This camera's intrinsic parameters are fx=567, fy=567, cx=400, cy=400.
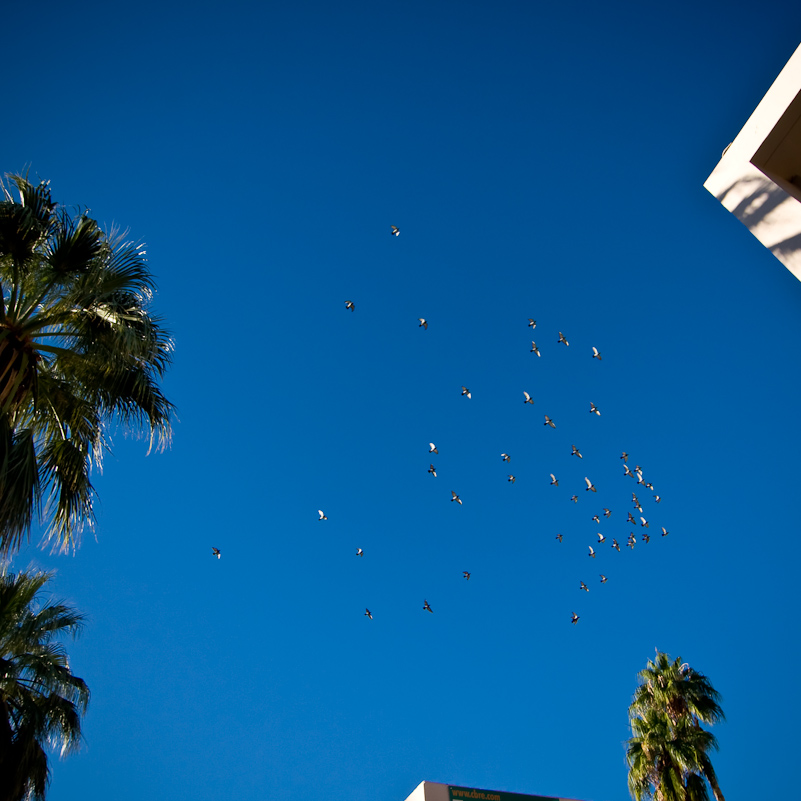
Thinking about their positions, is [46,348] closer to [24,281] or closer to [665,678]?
[24,281]

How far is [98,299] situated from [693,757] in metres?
20.2

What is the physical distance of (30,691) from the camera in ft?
34.9

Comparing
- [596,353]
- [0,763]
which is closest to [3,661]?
[0,763]

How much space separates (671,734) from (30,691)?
18.4 m

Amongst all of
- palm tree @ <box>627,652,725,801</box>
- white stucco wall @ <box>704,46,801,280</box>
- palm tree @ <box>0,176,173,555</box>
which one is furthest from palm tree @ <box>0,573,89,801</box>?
palm tree @ <box>627,652,725,801</box>

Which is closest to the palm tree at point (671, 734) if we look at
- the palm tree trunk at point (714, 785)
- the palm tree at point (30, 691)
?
the palm tree trunk at point (714, 785)

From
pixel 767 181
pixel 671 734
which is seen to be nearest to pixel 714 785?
pixel 671 734

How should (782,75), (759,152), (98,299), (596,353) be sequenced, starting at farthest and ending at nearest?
(596,353) → (98,299) → (759,152) → (782,75)

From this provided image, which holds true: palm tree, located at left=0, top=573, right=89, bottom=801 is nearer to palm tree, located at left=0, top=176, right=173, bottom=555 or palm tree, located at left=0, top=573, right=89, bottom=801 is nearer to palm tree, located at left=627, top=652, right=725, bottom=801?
palm tree, located at left=0, top=176, right=173, bottom=555

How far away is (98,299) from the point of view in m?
7.45

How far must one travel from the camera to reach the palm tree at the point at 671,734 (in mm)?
17328

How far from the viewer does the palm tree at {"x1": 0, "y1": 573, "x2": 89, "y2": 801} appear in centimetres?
963

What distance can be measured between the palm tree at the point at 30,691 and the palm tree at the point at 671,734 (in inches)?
662

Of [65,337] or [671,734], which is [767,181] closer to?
[65,337]
